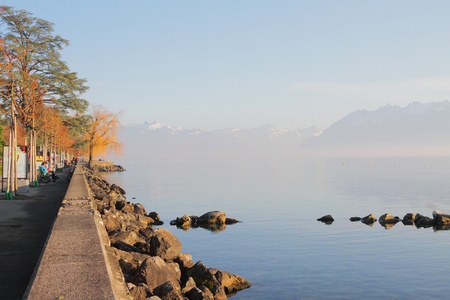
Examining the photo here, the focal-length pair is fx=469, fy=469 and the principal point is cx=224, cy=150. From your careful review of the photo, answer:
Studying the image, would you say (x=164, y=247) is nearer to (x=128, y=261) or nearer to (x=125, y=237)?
(x=125, y=237)

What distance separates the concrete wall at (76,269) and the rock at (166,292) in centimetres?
84

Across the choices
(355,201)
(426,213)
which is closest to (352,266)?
(426,213)

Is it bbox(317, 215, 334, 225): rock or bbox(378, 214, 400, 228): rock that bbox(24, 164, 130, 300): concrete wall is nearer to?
bbox(317, 215, 334, 225): rock

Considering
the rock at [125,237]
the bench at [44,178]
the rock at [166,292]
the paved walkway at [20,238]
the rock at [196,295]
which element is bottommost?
the rock at [196,295]

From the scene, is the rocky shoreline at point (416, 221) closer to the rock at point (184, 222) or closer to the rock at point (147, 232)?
the rock at point (184, 222)

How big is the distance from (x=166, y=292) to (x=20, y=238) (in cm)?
546

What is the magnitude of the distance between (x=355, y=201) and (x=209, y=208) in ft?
45.8

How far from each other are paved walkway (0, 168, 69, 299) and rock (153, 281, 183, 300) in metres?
2.19

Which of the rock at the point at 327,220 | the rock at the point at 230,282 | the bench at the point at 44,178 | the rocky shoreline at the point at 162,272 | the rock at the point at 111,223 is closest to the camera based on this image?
the rocky shoreline at the point at 162,272

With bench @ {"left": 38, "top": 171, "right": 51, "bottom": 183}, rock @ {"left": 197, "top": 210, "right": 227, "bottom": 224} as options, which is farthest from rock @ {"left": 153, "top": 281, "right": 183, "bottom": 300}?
bench @ {"left": 38, "top": 171, "right": 51, "bottom": 183}

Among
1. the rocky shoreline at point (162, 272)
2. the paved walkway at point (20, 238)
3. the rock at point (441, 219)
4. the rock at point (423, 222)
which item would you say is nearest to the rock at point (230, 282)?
the rocky shoreline at point (162, 272)

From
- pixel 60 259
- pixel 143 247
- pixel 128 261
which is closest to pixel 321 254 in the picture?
pixel 143 247

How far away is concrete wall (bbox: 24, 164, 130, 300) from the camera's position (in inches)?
233

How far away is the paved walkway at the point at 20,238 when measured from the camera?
26.2 feet
